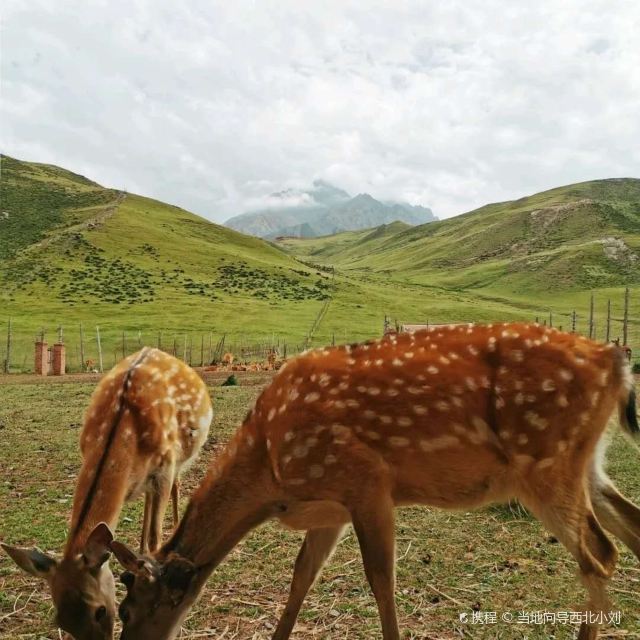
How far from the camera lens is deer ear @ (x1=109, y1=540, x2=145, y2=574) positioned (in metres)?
3.68

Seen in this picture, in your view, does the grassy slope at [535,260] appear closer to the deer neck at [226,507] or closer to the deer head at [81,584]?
the deer neck at [226,507]

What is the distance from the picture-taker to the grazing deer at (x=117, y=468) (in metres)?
4.09

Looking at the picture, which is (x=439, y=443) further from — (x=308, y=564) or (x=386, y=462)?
(x=308, y=564)

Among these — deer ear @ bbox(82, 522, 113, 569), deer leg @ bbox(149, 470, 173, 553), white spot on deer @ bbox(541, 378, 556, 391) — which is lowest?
deer leg @ bbox(149, 470, 173, 553)

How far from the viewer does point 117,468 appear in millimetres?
5332

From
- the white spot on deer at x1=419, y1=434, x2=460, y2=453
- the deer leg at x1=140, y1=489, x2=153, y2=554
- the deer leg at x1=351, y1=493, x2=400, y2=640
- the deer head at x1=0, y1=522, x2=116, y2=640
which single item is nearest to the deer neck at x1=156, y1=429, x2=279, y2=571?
the deer head at x1=0, y1=522, x2=116, y2=640

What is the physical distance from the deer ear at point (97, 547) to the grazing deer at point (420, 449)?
36 centimetres

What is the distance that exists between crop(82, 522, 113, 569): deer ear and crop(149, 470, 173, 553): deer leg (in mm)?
2025

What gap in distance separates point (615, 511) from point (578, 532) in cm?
95

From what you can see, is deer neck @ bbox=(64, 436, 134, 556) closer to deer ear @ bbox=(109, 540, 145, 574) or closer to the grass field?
deer ear @ bbox=(109, 540, 145, 574)

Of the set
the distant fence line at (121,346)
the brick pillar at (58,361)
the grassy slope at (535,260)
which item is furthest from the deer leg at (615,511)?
the grassy slope at (535,260)

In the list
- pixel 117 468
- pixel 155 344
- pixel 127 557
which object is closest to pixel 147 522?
pixel 117 468

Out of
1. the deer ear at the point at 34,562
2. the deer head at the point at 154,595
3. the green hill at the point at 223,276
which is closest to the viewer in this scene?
the deer head at the point at 154,595

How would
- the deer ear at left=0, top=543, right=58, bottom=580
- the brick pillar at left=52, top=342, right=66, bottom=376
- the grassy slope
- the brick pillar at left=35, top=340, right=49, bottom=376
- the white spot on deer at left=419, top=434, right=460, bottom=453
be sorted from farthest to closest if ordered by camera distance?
the grassy slope < the brick pillar at left=52, top=342, right=66, bottom=376 < the brick pillar at left=35, top=340, right=49, bottom=376 < the white spot on deer at left=419, top=434, right=460, bottom=453 < the deer ear at left=0, top=543, right=58, bottom=580
